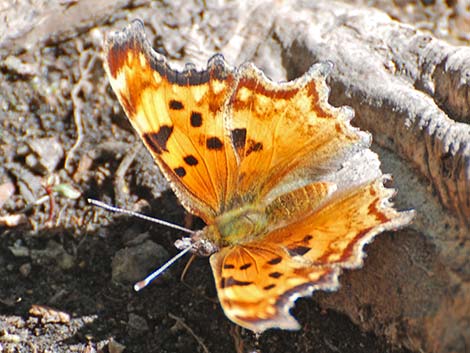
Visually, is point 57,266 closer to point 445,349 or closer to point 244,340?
point 244,340

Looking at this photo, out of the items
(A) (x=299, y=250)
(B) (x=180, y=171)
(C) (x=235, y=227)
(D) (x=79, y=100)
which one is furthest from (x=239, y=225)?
(D) (x=79, y=100)

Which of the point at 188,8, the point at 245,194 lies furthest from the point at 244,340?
the point at 188,8

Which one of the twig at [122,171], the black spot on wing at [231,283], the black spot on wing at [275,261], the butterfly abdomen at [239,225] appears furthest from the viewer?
the twig at [122,171]

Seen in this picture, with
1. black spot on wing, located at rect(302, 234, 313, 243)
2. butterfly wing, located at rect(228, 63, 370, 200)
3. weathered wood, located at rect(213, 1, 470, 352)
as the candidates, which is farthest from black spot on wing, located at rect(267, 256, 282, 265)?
butterfly wing, located at rect(228, 63, 370, 200)

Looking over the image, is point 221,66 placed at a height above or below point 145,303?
above

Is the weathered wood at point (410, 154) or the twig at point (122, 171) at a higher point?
the weathered wood at point (410, 154)

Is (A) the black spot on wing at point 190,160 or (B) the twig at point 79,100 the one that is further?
(B) the twig at point 79,100

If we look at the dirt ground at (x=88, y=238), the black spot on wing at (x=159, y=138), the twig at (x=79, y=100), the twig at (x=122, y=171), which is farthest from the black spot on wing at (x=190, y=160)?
the twig at (x=79, y=100)

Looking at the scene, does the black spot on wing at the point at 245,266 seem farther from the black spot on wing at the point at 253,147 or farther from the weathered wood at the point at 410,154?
the black spot on wing at the point at 253,147
